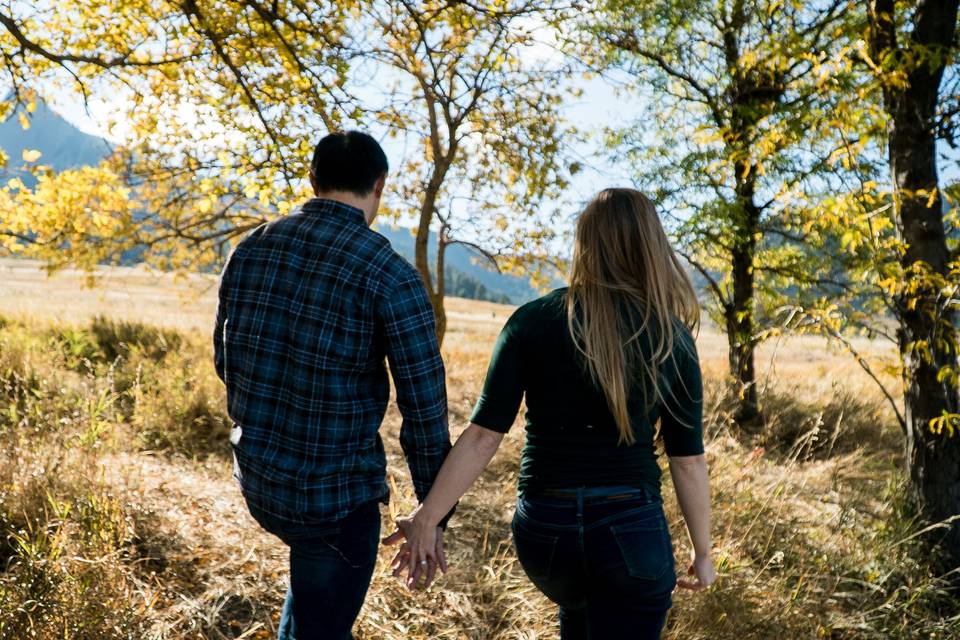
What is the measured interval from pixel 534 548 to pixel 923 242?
420 cm

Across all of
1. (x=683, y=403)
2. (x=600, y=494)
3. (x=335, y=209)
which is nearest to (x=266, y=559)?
(x=335, y=209)

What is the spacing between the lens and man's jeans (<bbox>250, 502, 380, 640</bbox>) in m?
2.03

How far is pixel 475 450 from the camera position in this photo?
6.65 ft

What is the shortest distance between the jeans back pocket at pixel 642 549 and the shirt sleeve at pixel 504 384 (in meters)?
0.42

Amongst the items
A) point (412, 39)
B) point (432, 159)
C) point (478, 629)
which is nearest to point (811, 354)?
point (432, 159)

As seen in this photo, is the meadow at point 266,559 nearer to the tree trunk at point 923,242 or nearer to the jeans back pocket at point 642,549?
the tree trunk at point 923,242

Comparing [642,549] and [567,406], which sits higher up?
[567,406]

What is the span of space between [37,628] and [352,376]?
1.76 metres

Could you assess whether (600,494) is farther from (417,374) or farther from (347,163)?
(347,163)

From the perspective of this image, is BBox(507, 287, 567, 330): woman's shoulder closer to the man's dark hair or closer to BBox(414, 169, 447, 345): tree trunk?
the man's dark hair

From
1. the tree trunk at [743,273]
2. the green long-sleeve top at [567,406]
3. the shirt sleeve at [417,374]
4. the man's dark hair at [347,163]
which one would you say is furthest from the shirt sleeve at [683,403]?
the tree trunk at [743,273]

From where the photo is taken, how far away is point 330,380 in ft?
6.56

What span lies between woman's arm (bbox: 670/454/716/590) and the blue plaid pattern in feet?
2.39

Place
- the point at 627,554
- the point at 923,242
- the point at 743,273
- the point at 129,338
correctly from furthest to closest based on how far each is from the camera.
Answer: the point at 129,338, the point at 743,273, the point at 923,242, the point at 627,554
